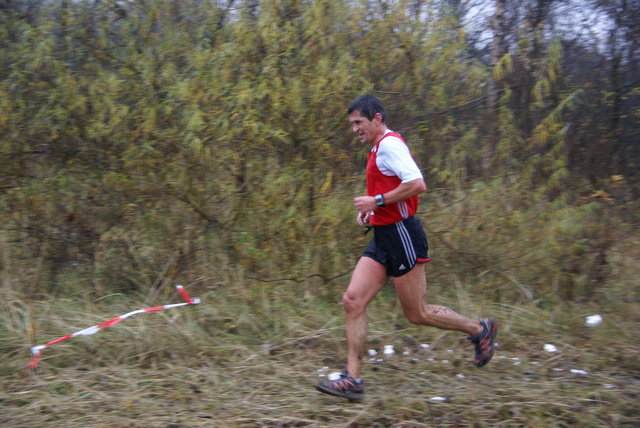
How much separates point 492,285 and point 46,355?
4.07m

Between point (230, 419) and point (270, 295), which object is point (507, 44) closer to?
point (270, 295)

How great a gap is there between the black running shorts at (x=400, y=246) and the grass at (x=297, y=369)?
0.91 metres

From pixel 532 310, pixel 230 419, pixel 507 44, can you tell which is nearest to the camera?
pixel 230 419

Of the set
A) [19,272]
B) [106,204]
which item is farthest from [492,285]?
[19,272]

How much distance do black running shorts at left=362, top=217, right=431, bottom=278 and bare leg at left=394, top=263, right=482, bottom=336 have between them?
0.06m

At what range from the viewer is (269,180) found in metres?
5.96

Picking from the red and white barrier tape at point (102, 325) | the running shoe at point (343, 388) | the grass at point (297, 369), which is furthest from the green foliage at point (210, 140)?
the running shoe at point (343, 388)

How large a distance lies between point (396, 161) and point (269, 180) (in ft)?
8.04

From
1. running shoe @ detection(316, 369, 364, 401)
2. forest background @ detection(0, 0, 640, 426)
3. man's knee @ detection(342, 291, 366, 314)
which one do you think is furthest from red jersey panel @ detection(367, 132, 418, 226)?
forest background @ detection(0, 0, 640, 426)

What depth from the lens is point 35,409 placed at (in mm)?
3816

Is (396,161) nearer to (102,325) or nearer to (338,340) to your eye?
(338,340)

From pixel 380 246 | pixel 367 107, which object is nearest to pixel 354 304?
pixel 380 246

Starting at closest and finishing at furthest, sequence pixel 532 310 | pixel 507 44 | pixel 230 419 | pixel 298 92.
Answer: pixel 230 419 → pixel 532 310 → pixel 298 92 → pixel 507 44

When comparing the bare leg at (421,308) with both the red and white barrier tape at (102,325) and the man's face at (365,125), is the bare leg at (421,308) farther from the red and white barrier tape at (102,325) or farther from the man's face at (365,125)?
the red and white barrier tape at (102,325)
